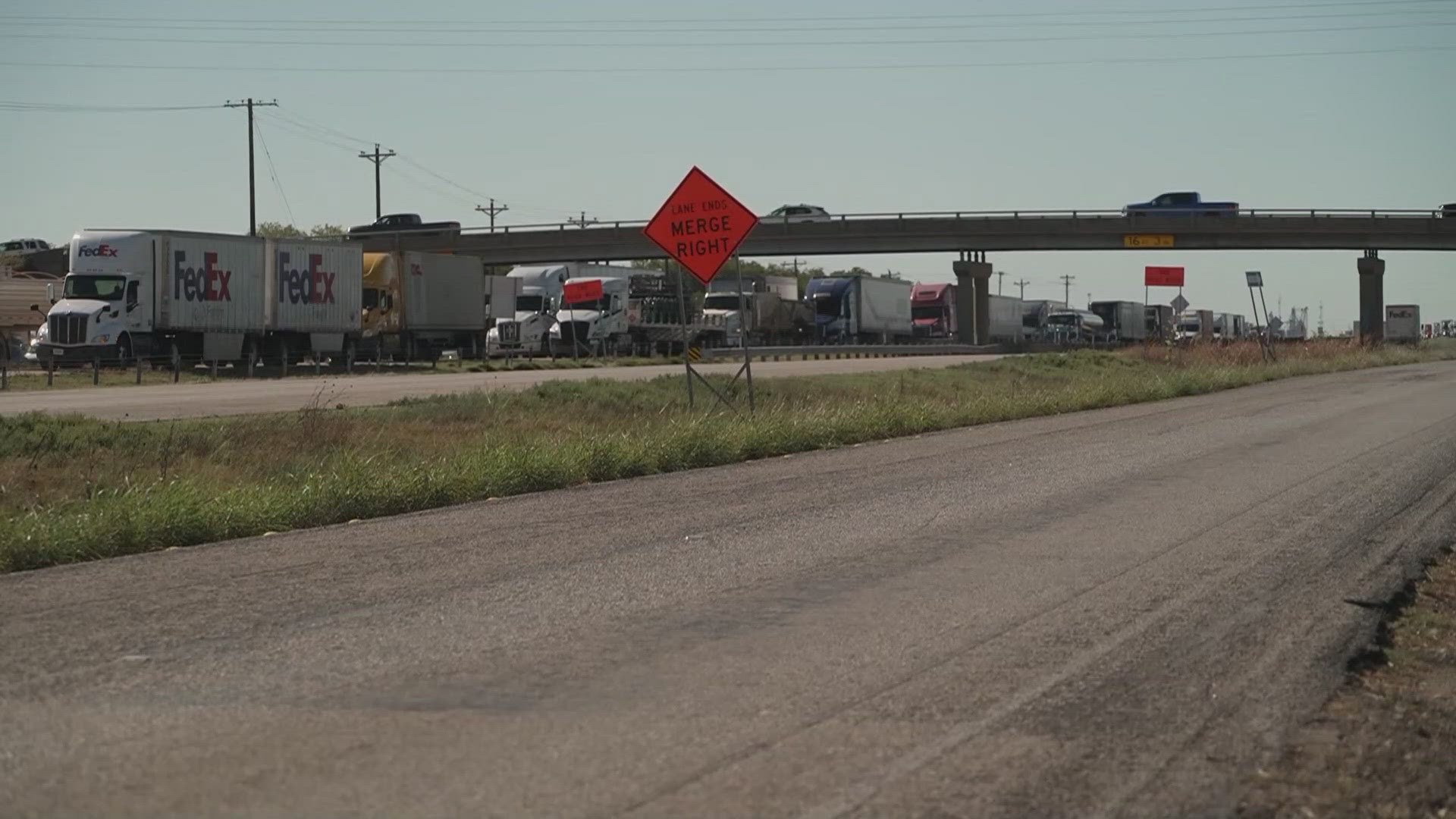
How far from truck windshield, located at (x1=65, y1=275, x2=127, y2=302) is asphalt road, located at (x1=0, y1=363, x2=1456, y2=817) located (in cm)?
3532

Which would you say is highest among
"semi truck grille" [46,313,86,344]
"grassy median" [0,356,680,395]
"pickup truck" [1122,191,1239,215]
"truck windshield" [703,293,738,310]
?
A: "pickup truck" [1122,191,1239,215]

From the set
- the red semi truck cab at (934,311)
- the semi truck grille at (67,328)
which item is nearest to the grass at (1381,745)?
the semi truck grille at (67,328)

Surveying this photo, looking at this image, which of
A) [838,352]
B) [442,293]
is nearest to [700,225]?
[442,293]

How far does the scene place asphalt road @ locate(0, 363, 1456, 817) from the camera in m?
5.18

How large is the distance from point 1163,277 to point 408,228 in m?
50.3

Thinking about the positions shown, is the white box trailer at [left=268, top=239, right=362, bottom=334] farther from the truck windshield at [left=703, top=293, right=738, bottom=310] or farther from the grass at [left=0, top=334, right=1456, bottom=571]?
the truck windshield at [left=703, top=293, right=738, bottom=310]

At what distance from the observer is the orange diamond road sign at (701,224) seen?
22.2 metres

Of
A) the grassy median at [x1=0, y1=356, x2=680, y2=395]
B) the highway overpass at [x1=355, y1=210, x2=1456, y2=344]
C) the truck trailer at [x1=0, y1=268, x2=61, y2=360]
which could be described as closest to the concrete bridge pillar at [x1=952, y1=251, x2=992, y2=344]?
the highway overpass at [x1=355, y1=210, x2=1456, y2=344]

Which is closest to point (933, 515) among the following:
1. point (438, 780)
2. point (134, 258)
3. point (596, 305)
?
point (438, 780)

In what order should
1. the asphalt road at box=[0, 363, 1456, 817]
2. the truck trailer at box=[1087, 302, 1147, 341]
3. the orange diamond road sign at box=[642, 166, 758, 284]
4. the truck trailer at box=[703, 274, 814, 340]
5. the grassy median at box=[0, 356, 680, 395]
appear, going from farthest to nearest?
the truck trailer at box=[1087, 302, 1147, 341]
the truck trailer at box=[703, 274, 814, 340]
the grassy median at box=[0, 356, 680, 395]
the orange diamond road sign at box=[642, 166, 758, 284]
the asphalt road at box=[0, 363, 1456, 817]

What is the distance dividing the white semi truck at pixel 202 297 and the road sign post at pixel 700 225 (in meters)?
26.9

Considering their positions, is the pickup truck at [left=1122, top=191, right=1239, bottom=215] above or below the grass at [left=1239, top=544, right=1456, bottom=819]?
above

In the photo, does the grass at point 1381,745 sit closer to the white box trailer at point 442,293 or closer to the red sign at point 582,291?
the white box trailer at point 442,293

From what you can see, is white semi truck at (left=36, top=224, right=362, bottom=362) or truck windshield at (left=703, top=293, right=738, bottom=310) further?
truck windshield at (left=703, top=293, right=738, bottom=310)
